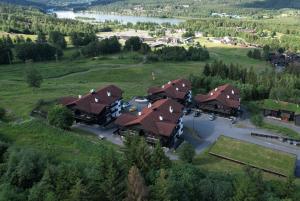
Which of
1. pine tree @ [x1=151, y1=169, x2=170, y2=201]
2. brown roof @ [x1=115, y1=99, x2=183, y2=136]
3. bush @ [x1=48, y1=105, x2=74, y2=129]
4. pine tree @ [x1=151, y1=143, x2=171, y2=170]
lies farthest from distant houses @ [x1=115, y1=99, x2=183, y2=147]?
pine tree @ [x1=151, y1=169, x2=170, y2=201]

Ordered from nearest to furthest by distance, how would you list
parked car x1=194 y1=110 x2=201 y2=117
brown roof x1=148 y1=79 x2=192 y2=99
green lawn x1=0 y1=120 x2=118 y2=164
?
green lawn x1=0 y1=120 x2=118 y2=164
parked car x1=194 y1=110 x2=201 y2=117
brown roof x1=148 y1=79 x2=192 y2=99

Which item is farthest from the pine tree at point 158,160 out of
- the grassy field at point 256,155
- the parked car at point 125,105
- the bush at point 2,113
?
the bush at point 2,113

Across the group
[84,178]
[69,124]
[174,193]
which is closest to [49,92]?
[69,124]

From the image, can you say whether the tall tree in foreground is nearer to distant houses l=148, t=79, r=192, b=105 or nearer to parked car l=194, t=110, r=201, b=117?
parked car l=194, t=110, r=201, b=117

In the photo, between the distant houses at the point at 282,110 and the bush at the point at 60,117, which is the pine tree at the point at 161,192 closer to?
the bush at the point at 60,117

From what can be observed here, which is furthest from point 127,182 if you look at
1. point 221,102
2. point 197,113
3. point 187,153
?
point 221,102

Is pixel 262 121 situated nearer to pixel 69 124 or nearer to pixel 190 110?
pixel 190 110
